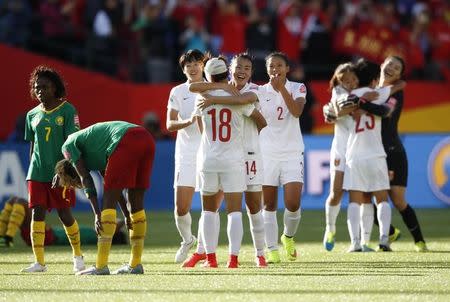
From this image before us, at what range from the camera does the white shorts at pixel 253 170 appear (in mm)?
13039

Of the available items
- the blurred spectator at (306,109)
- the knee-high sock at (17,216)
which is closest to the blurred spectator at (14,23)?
the blurred spectator at (306,109)

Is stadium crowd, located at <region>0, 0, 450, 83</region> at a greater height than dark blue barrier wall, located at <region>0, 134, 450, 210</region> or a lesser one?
greater

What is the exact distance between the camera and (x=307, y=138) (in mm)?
23141

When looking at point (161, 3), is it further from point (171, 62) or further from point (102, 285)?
point (102, 285)

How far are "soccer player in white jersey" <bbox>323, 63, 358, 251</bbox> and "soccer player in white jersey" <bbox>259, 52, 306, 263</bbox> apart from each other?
1316 mm

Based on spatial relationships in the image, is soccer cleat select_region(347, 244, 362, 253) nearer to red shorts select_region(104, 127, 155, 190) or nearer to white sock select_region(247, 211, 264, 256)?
white sock select_region(247, 211, 264, 256)

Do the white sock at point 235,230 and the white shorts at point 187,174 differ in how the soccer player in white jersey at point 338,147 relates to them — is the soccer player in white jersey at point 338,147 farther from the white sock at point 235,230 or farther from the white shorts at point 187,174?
the white sock at point 235,230

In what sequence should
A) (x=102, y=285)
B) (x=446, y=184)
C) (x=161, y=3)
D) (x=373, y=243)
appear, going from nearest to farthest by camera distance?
1. (x=102, y=285)
2. (x=373, y=243)
3. (x=446, y=184)
4. (x=161, y=3)

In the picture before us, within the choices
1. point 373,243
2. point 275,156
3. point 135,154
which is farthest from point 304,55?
point 135,154

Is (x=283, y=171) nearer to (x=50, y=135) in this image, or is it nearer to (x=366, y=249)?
(x=366, y=249)

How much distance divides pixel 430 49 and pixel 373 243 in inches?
472

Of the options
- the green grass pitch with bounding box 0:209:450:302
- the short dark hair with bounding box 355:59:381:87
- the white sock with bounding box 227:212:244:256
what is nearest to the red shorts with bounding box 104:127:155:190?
the green grass pitch with bounding box 0:209:450:302

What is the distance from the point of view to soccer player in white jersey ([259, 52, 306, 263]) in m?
14.0

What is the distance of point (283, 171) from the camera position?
46.2 ft
